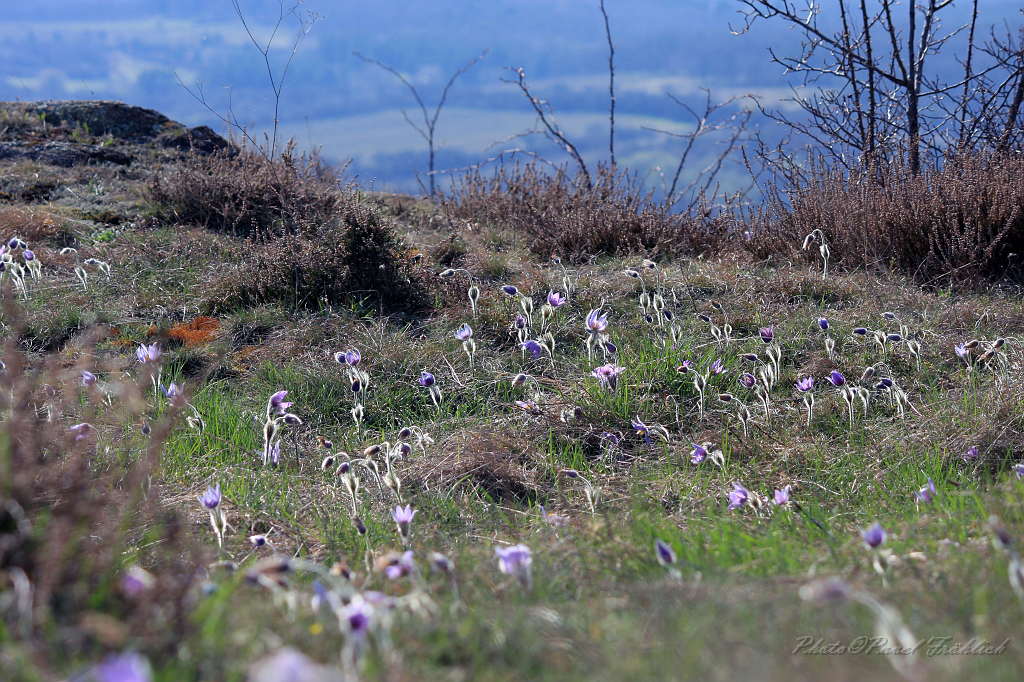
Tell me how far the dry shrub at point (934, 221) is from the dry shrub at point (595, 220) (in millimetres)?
980

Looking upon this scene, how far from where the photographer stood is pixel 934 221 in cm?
514

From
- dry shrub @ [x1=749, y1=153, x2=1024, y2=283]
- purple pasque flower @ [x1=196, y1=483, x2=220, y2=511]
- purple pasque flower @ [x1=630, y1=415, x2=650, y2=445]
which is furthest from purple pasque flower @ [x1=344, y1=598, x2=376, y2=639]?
dry shrub @ [x1=749, y1=153, x2=1024, y2=283]

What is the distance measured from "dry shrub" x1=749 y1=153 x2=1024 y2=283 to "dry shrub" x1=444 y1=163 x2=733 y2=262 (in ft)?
3.21

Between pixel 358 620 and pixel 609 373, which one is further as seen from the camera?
pixel 609 373

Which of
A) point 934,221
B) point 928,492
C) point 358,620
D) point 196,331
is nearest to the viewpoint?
point 358,620

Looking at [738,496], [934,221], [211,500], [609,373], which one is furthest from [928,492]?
[934,221]

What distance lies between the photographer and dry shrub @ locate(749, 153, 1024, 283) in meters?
4.98

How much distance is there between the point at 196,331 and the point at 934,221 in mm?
5060

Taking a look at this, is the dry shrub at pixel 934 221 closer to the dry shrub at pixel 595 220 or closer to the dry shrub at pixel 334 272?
the dry shrub at pixel 595 220

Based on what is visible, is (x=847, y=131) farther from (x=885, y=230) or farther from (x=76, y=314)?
(x=76, y=314)

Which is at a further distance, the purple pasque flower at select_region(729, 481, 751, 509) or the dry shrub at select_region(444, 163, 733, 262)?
the dry shrub at select_region(444, 163, 733, 262)

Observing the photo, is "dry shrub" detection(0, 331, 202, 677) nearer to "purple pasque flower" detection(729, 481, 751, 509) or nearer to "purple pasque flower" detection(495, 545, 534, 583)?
"purple pasque flower" detection(495, 545, 534, 583)

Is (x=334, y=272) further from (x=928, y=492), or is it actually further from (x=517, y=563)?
(x=928, y=492)

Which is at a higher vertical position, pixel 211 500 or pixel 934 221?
pixel 934 221
